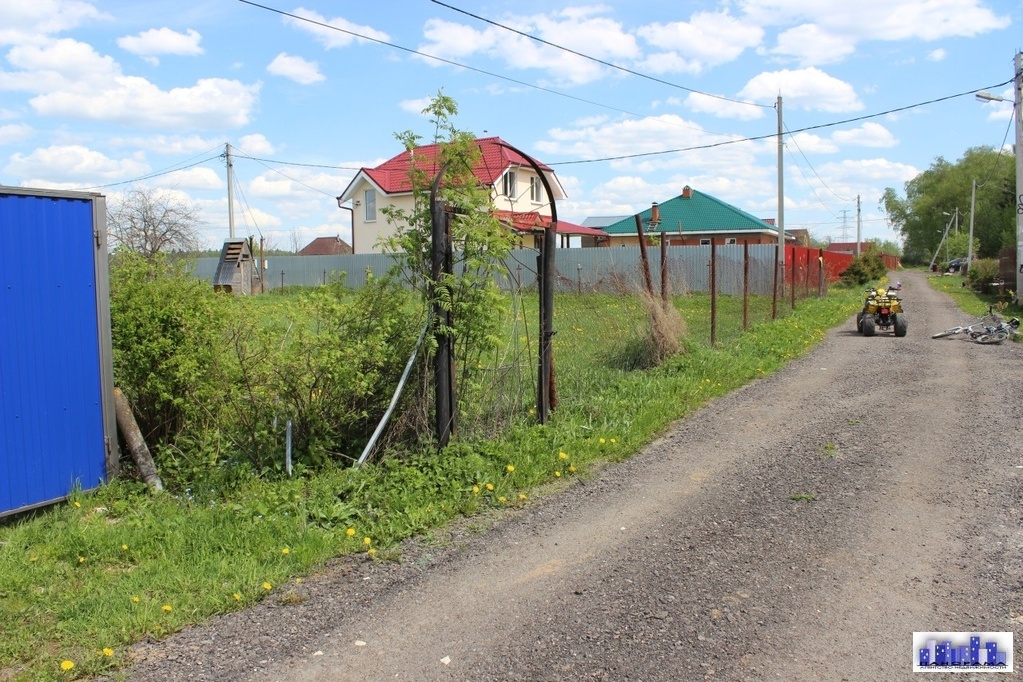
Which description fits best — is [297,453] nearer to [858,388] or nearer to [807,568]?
[807,568]

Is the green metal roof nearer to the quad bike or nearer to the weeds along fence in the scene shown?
the weeds along fence

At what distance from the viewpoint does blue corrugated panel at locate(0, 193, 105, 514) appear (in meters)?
5.39

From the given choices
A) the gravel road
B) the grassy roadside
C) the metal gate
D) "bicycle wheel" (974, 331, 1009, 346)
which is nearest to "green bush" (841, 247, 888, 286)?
"bicycle wheel" (974, 331, 1009, 346)

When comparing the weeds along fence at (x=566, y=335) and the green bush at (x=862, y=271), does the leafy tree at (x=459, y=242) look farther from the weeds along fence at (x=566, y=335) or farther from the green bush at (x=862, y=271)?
the green bush at (x=862, y=271)

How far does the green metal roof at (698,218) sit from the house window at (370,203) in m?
16.3

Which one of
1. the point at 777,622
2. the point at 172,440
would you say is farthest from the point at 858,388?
the point at 172,440

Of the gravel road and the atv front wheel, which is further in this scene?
the atv front wheel

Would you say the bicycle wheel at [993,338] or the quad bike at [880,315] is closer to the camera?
the bicycle wheel at [993,338]

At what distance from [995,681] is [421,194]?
4819 mm

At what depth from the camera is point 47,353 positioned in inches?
223

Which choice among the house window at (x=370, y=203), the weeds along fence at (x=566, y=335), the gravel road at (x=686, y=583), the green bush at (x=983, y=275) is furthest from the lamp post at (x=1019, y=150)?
the house window at (x=370, y=203)

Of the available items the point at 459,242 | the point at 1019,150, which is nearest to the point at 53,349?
the point at 459,242

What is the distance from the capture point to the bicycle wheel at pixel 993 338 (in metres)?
15.3

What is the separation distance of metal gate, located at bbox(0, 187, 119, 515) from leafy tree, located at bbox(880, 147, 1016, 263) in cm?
5578
